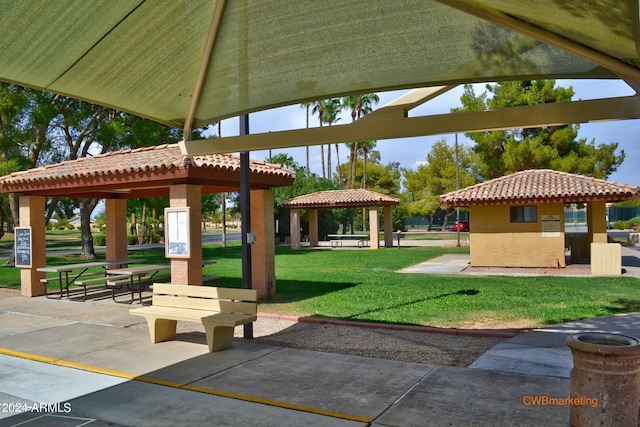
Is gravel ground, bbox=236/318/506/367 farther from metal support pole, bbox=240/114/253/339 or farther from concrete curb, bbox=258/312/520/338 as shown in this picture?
metal support pole, bbox=240/114/253/339

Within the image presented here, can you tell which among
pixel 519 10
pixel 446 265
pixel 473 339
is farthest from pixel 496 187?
pixel 519 10

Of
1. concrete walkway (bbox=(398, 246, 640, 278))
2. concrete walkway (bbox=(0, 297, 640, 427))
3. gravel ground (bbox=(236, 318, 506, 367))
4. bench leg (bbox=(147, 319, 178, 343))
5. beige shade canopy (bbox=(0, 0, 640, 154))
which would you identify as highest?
beige shade canopy (bbox=(0, 0, 640, 154))

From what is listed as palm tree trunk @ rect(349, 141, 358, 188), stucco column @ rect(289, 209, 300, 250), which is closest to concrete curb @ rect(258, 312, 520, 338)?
stucco column @ rect(289, 209, 300, 250)

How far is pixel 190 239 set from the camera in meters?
10.9

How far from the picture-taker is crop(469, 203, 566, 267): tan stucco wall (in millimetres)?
20484

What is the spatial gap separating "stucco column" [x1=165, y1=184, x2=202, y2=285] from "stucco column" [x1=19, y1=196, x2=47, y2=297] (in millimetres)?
5269

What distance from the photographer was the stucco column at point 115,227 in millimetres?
16156

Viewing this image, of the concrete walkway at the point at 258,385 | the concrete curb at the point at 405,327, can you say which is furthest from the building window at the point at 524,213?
the concrete curb at the point at 405,327

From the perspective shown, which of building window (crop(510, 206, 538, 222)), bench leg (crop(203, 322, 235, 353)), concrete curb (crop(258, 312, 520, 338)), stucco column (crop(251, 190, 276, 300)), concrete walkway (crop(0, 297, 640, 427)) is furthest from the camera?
building window (crop(510, 206, 538, 222))

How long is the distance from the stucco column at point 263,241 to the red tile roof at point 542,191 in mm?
11287

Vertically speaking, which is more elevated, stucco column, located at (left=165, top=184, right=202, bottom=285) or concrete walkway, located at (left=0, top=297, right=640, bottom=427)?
stucco column, located at (left=165, top=184, right=202, bottom=285)

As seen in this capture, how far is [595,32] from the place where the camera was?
3.98 m

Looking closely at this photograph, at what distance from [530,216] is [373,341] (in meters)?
15.1

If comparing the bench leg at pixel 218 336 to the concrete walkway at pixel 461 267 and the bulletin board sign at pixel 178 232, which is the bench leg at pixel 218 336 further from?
the concrete walkway at pixel 461 267
